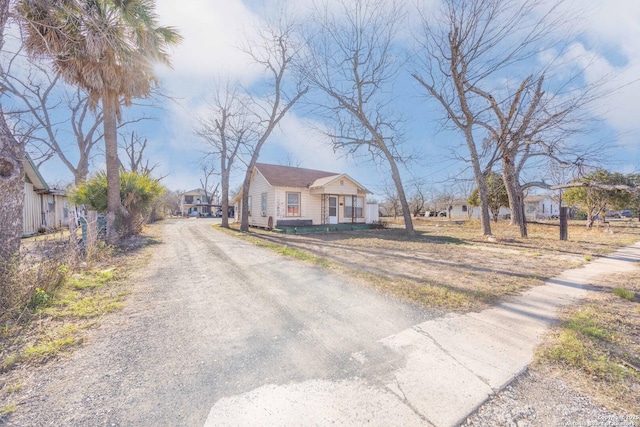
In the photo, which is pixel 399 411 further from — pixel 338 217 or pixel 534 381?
pixel 338 217

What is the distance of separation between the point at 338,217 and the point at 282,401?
1575 cm

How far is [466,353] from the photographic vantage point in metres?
2.36

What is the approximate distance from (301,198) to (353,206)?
4065mm

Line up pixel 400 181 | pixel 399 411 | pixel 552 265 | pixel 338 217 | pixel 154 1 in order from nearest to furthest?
pixel 399 411 < pixel 552 265 < pixel 154 1 < pixel 400 181 < pixel 338 217

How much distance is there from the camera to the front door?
56.2ft

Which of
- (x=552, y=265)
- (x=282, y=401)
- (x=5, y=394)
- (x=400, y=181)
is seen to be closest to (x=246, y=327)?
(x=282, y=401)

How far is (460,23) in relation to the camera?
9.27 meters

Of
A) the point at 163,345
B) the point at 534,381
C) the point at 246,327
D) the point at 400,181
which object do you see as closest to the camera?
the point at 534,381

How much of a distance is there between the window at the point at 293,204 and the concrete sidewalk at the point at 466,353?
1305 cm

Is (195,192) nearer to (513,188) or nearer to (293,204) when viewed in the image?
(293,204)

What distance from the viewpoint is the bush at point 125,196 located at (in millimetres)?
9625

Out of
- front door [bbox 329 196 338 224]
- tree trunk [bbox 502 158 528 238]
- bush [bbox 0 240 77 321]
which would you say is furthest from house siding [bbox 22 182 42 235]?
tree trunk [bbox 502 158 528 238]

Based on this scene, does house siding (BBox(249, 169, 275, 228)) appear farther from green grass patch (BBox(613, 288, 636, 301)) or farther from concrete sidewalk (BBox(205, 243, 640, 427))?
green grass patch (BBox(613, 288, 636, 301))

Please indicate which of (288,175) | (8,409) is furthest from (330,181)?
(8,409)
